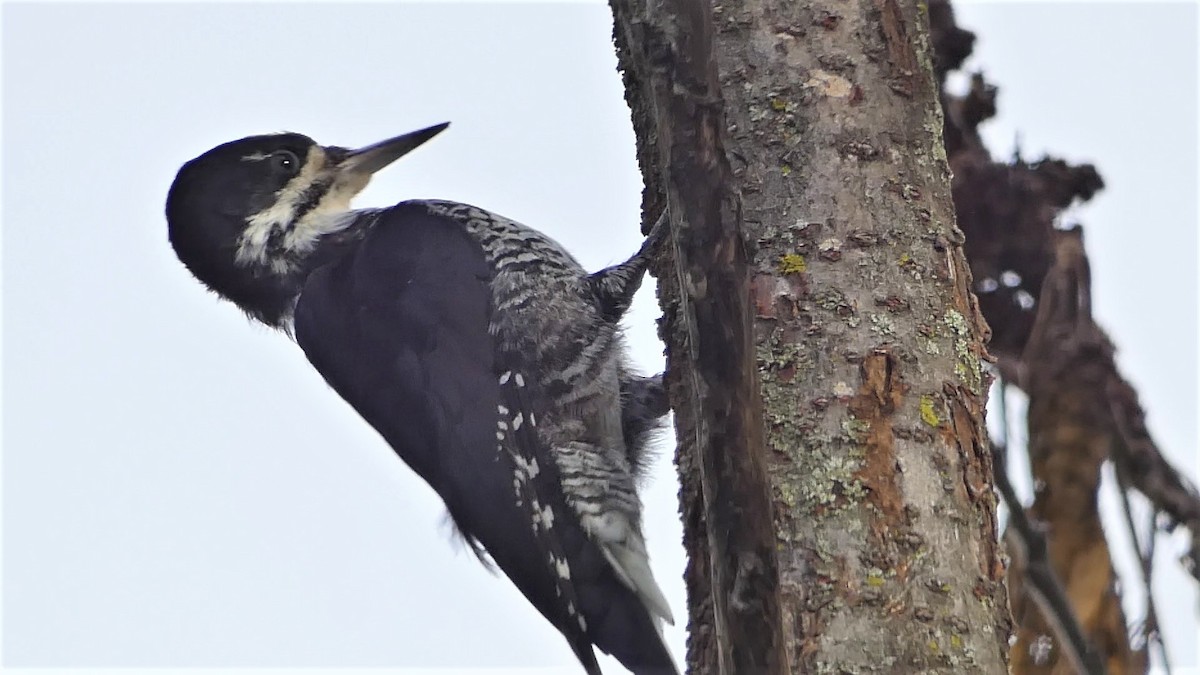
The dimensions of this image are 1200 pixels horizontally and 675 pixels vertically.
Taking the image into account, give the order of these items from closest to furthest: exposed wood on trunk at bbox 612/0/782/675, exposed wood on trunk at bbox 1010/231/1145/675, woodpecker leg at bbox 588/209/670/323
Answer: exposed wood on trunk at bbox 612/0/782/675 → exposed wood on trunk at bbox 1010/231/1145/675 → woodpecker leg at bbox 588/209/670/323

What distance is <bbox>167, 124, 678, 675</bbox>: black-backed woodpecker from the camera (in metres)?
3.15

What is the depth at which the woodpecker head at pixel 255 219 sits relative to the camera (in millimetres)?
3811

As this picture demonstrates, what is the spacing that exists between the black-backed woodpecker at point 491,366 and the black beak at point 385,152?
0.77 feet

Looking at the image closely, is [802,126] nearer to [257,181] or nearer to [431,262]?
[431,262]

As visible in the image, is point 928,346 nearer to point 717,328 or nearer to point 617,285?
point 717,328

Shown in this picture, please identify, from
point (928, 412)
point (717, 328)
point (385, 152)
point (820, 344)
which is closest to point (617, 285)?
point (385, 152)

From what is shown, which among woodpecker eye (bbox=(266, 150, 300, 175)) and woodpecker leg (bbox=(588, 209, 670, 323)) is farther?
woodpecker eye (bbox=(266, 150, 300, 175))

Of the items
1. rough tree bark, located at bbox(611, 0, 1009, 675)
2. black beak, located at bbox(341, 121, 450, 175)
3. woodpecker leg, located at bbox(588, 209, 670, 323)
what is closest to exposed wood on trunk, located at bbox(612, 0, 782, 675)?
rough tree bark, located at bbox(611, 0, 1009, 675)

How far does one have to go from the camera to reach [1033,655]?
3006 millimetres

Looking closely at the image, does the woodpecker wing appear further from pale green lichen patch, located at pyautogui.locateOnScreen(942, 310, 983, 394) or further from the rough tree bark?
pale green lichen patch, located at pyautogui.locateOnScreen(942, 310, 983, 394)

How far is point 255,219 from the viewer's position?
387 centimetres

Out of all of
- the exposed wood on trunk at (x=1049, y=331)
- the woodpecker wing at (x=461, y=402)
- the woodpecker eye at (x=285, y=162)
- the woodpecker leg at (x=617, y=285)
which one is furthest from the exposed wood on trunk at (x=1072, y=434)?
the woodpecker eye at (x=285, y=162)

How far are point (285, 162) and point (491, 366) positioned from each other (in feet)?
3.57

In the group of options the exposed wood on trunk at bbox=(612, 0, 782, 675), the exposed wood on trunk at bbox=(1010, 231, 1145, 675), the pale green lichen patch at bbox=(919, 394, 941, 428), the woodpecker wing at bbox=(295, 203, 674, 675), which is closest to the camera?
the exposed wood on trunk at bbox=(612, 0, 782, 675)
